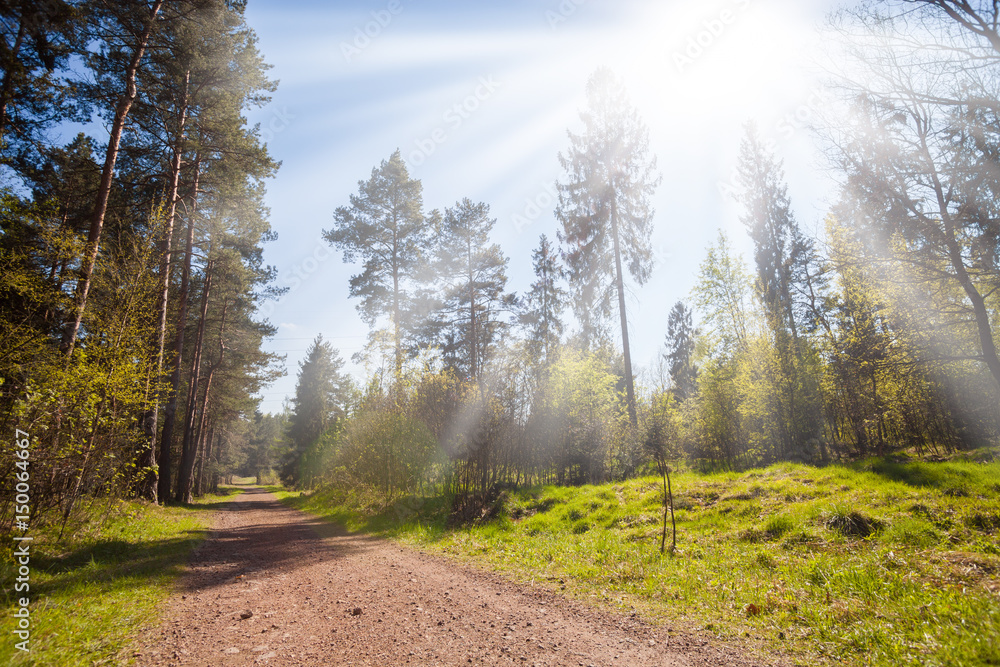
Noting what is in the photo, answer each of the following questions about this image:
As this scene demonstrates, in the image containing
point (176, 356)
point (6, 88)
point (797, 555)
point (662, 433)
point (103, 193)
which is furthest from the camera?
point (176, 356)

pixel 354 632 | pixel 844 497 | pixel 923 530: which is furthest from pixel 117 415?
pixel 844 497

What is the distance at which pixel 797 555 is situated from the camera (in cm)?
575

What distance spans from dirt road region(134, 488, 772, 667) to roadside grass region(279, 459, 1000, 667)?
689mm

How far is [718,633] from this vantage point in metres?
3.98

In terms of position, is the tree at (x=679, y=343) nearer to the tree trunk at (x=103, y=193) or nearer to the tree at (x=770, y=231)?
the tree at (x=770, y=231)

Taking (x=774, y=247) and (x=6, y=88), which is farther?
Result: (x=774, y=247)

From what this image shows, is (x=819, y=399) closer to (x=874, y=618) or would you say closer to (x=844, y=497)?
(x=844, y=497)

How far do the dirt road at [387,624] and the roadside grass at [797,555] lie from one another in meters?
0.69

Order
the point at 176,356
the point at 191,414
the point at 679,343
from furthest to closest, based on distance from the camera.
Result: 1. the point at 679,343
2. the point at 191,414
3. the point at 176,356

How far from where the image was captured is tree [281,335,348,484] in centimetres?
3581

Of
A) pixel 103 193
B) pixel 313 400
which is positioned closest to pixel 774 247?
pixel 103 193

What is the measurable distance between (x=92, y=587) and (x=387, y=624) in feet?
13.1

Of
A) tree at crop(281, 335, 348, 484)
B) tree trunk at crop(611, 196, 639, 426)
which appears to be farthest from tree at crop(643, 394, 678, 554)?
tree at crop(281, 335, 348, 484)

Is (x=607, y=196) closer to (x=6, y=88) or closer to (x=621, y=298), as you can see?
(x=621, y=298)
